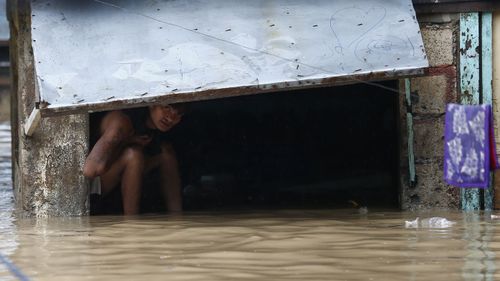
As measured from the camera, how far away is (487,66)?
6738 millimetres

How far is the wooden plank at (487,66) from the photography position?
673cm

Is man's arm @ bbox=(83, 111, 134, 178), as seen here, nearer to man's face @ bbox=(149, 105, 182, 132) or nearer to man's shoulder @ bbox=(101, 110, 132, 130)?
man's shoulder @ bbox=(101, 110, 132, 130)

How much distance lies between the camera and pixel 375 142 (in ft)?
31.4

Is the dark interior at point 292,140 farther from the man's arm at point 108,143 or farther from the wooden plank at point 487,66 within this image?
the man's arm at point 108,143

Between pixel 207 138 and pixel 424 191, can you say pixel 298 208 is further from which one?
pixel 207 138

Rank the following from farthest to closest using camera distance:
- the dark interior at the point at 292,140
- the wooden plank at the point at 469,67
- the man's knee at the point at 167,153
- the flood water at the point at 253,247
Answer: the dark interior at the point at 292,140
the man's knee at the point at 167,153
the wooden plank at the point at 469,67
the flood water at the point at 253,247

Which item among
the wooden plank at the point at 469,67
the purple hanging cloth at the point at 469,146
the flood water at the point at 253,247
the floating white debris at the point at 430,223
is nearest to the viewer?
the flood water at the point at 253,247

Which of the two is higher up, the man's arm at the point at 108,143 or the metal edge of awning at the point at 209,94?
the metal edge of awning at the point at 209,94

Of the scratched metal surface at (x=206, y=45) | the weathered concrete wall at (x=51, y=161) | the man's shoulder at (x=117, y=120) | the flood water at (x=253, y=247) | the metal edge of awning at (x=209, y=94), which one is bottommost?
the flood water at (x=253, y=247)

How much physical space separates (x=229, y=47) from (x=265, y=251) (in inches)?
66.3

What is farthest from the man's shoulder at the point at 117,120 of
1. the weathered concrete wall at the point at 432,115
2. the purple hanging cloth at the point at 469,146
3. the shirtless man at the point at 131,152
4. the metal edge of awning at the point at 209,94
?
the purple hanging cloth at the point at 469,146

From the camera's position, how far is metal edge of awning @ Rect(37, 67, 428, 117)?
5605mm

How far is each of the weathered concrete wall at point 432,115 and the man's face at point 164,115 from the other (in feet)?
5.27

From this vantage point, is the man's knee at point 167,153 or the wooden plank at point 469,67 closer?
the wooden plank at point 469,67
